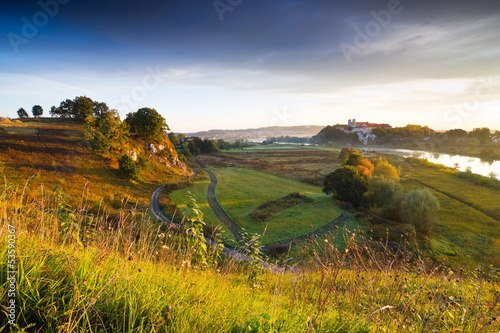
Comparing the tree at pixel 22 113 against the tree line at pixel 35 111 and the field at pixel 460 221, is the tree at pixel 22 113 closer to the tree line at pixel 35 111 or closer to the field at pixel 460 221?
the tree line at pixel 35 111

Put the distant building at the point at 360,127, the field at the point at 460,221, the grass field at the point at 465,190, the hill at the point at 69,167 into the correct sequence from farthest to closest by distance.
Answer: the distant building at the point at 360,127 → the grass field at the point at 465,190 → the hill at the point at 69,167 → the field at the point at 460,221

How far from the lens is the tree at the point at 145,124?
171ft

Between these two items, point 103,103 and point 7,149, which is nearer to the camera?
point 7,149

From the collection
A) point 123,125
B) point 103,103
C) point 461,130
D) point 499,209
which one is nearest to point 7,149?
point 123,125

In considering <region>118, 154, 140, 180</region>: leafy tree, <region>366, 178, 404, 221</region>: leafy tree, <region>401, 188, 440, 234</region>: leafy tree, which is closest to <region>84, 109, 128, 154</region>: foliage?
<region>118, 154, 140, 180</region>: leafy tree

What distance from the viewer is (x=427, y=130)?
149m

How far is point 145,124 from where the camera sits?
171ft

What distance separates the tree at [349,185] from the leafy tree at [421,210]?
24.3ft

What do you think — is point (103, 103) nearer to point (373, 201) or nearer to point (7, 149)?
point (7, 149)

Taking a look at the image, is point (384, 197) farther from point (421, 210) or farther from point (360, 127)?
point (360, 127)

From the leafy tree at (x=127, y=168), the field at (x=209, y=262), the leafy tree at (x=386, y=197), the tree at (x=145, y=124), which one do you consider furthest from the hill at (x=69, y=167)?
the leafy tree at (x=386, y=197)

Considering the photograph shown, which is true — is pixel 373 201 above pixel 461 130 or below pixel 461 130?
below

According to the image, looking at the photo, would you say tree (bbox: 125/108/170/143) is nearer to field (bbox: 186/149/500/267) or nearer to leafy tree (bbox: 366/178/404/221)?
field (bbox: 186/149/500/267)

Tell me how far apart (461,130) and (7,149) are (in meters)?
193
